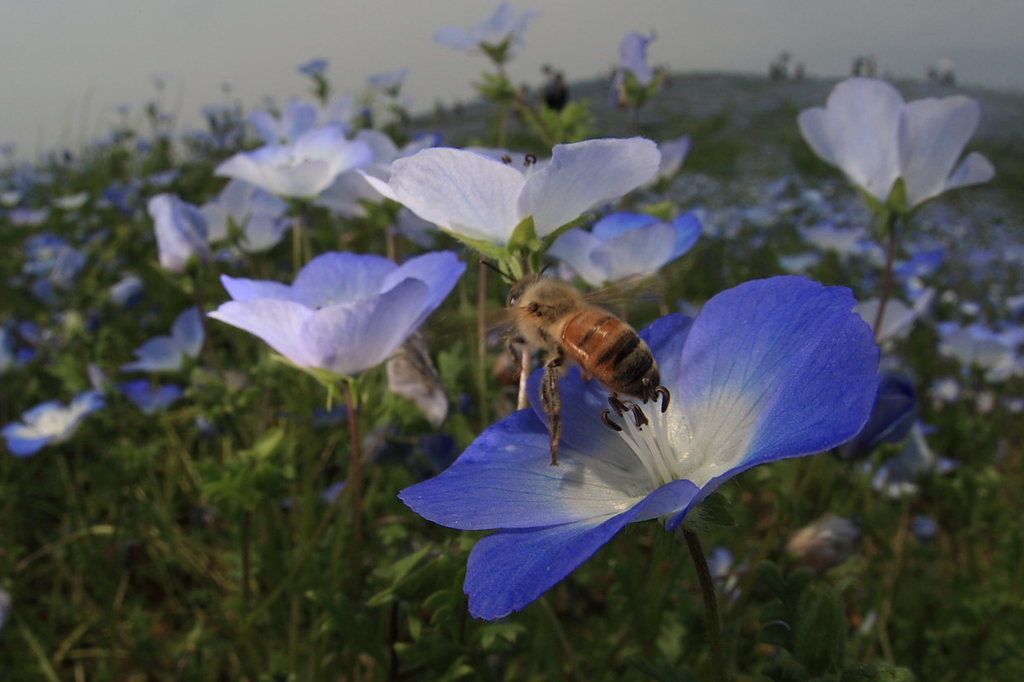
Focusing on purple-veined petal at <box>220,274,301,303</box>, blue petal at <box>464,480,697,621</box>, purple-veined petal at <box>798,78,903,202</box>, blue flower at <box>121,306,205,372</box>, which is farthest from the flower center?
blue flower at <box>121,306,205,372</box>

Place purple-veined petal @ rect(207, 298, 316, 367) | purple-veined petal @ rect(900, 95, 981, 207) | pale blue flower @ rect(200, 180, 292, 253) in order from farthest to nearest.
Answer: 1. pale blue flower @ rect(200, 180, 292, 253)
2. purple-veined petal @ rect(900, 95, 981, 207)
3. purple-veined petal @ rect(207, 298, 316, 367)

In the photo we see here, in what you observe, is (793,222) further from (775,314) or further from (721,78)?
(721,78)

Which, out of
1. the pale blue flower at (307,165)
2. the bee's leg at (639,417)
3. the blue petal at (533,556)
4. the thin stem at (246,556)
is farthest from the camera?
the pale blue flower at (307,165)

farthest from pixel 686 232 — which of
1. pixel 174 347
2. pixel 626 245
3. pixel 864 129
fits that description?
pixel 174 347

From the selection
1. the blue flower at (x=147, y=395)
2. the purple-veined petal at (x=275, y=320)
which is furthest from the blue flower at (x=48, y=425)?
the purple-veined petal at (x=275, y=320)

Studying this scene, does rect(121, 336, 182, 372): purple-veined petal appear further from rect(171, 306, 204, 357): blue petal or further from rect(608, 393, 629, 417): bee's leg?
rect(608, 393, 629, 417): bee's leg

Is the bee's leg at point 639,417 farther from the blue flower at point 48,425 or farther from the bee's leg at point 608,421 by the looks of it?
the blue flower at point 48,425

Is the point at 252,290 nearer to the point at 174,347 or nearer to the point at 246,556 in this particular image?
the point at 246,556
